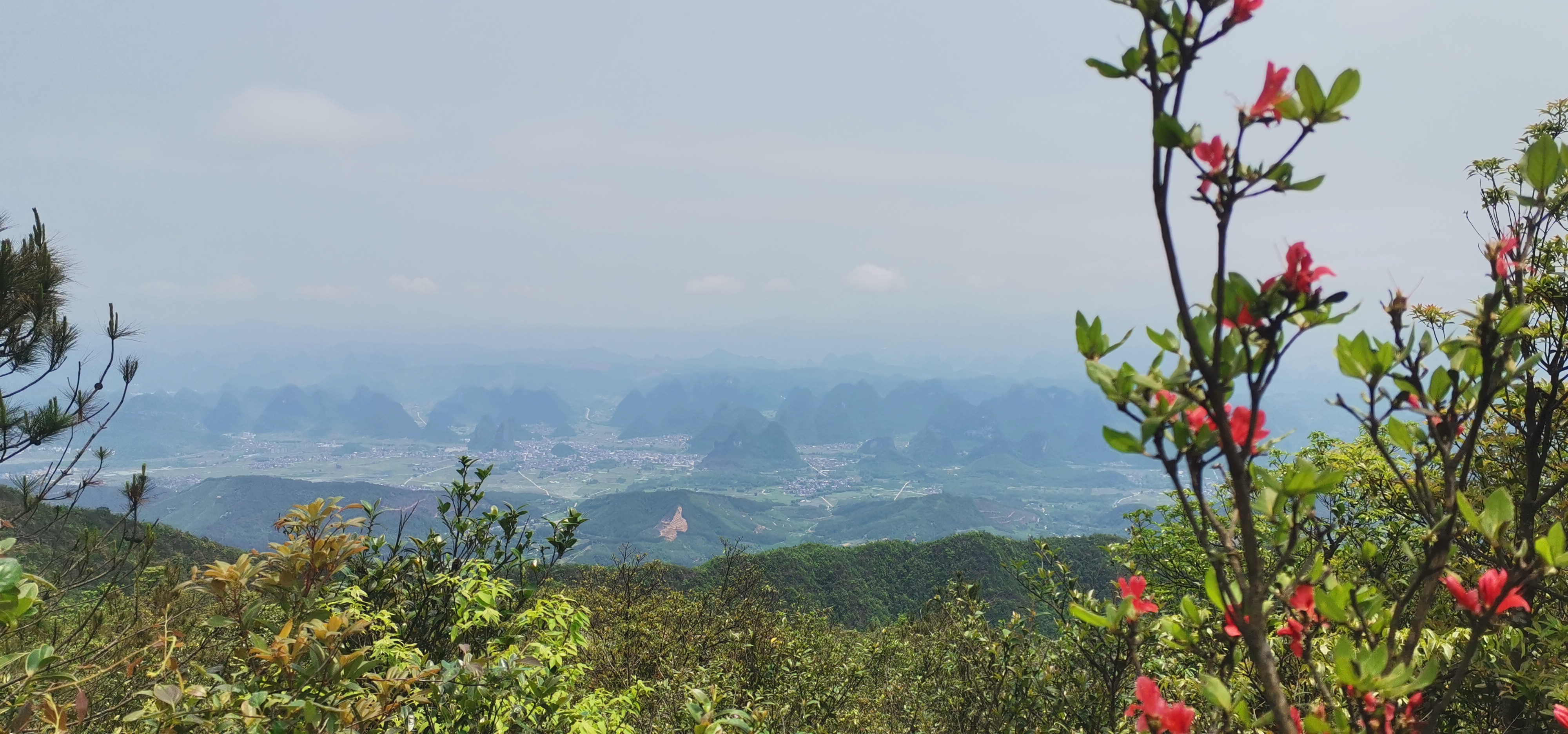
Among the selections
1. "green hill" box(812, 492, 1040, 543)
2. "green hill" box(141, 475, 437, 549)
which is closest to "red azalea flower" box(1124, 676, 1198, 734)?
"green hill" box(812, 492, 1040, 543)

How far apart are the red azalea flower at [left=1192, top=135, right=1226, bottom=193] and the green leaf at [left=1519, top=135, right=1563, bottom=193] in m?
0.68

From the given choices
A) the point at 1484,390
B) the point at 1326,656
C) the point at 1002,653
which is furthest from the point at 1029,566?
the point at 1484,390

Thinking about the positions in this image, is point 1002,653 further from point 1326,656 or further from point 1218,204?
point 1218,204

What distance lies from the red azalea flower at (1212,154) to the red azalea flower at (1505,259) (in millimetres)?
714

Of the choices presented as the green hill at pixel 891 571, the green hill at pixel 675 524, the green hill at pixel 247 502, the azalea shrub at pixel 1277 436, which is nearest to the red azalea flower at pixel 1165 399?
the azalea shrub at pixel 1277 436

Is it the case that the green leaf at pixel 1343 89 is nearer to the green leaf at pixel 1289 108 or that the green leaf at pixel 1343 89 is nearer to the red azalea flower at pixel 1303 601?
the green leaf at pixel 1289 108

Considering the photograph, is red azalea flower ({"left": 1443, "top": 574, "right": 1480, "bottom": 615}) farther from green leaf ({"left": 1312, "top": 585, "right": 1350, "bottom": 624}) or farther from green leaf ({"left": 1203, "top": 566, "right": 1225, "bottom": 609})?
green leaf ({"left": 1203, "top": 566, "right": 1225, "bottom": 609})

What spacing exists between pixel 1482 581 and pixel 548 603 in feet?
10.3

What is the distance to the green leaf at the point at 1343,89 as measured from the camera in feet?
3.01

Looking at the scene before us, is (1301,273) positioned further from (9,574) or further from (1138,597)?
(9,574)

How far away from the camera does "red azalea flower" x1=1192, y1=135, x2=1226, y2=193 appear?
0.92 m

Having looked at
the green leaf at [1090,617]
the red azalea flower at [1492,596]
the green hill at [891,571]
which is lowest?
the green hill at [891,571]

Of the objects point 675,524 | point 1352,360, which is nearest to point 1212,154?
point 1352,360

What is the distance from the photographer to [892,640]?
7.70m
